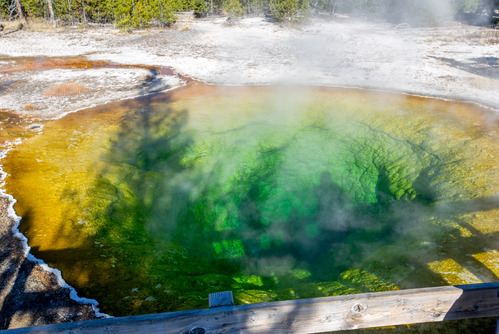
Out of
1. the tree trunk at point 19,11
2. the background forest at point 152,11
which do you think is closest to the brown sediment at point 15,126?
the background forest at point 152,11

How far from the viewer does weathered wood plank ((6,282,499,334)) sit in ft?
6.16

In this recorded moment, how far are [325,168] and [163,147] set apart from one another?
477cm

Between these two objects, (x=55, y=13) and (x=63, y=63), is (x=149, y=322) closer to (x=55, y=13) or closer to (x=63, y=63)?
(x=63, y=63)

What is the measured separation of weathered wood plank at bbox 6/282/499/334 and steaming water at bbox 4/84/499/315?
2205mm

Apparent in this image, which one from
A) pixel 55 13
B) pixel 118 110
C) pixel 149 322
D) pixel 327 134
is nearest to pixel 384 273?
pixel 149 322

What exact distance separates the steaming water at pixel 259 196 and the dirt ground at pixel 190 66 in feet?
1.66

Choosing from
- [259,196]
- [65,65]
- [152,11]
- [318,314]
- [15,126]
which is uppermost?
[152,11]

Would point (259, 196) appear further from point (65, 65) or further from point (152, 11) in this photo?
point (152, 11)

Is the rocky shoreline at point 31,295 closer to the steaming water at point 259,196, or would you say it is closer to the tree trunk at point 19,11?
the steaming water at point 259,196

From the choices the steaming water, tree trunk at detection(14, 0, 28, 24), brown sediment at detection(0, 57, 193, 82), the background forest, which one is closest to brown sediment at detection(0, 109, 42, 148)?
the steaming water

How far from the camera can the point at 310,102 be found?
11.2 metres

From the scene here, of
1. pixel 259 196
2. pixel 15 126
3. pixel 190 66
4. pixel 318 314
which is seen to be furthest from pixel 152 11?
pixel 318 314

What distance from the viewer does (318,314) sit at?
1.99 metres

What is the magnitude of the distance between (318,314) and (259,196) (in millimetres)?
6338
